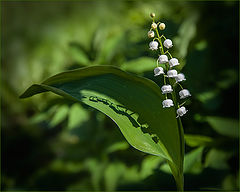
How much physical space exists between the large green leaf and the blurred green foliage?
28 cm

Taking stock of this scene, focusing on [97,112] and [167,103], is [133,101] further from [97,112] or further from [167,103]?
[97,112]

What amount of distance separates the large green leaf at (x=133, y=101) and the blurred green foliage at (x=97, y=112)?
0.28 m

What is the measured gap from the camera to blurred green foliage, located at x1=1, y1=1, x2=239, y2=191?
1.11 meters

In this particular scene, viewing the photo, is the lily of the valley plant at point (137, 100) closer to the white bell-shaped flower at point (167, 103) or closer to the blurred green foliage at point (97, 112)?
the white bell-shaped flower at point (167, 103)

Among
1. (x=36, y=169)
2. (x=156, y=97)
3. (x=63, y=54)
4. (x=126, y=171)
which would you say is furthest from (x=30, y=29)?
(x=156, y=97)

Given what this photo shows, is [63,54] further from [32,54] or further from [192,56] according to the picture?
[192,56]

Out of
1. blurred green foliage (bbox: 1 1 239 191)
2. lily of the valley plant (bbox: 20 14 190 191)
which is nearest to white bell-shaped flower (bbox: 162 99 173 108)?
lily of the valley plant (bbox: 20 14 190 191)

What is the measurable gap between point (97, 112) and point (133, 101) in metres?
0.69

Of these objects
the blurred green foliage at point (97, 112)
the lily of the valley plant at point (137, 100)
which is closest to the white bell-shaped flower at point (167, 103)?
the lily of the valley plant at point (137, 100)

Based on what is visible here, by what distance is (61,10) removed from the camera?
108 inches

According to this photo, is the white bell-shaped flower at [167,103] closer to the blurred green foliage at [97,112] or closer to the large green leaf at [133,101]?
the large green leaf at [133,101]

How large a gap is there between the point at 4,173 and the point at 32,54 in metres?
1.05

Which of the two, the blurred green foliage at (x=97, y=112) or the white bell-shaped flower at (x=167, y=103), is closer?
the white bell-shaped flower at (x=167, y=103)

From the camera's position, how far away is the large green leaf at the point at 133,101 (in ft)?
2.30
